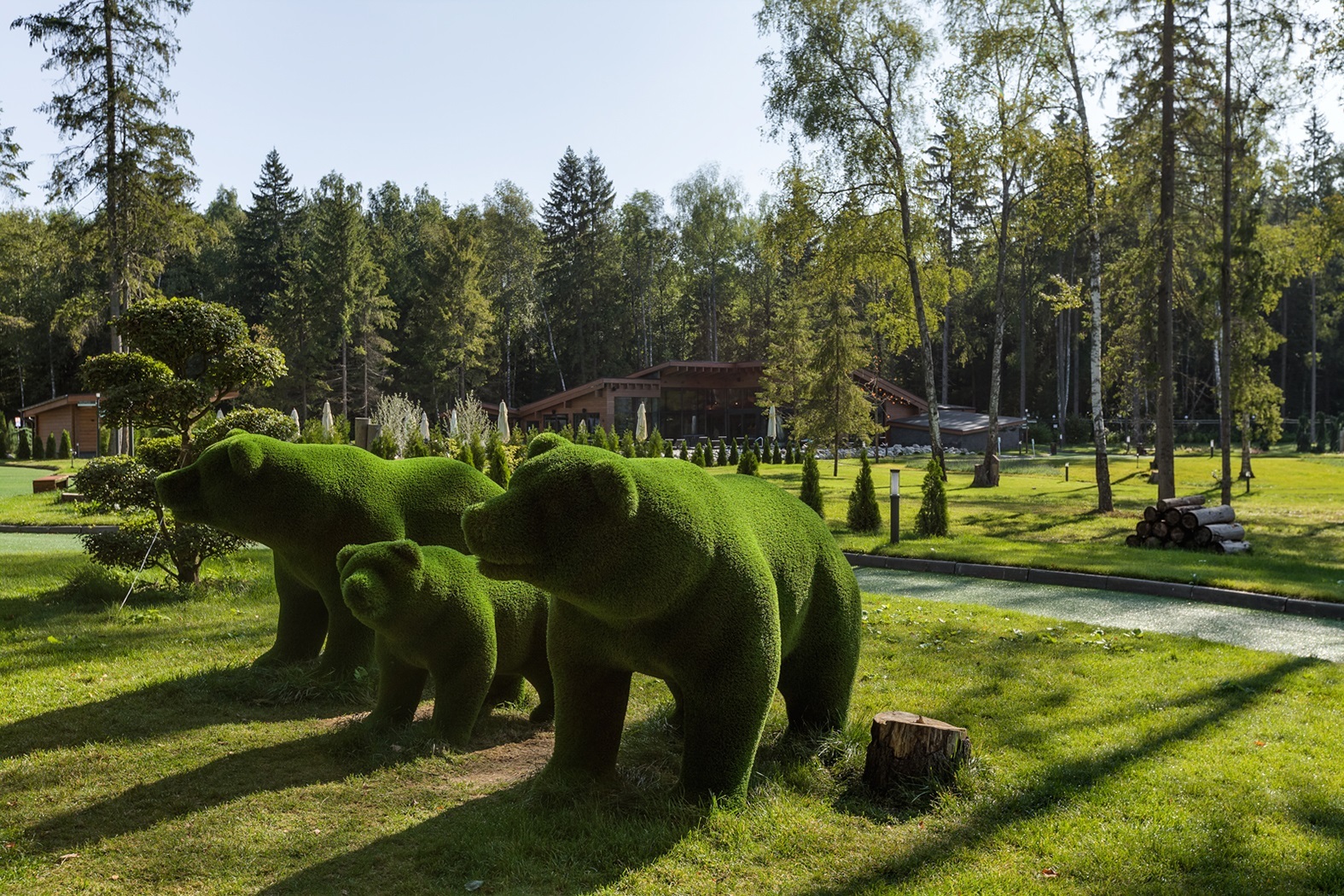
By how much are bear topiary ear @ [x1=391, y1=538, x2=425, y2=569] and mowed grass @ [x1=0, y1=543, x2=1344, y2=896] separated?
3.56 ft

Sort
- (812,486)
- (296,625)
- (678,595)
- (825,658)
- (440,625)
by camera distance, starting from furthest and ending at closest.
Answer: (812,486)
(296,625)
(440,625)
(825,658)
(678,595)

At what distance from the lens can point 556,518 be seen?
365cm

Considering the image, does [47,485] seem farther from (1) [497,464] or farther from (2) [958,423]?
(2) [958,423]

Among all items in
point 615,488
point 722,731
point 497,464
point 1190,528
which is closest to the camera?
point 615,488

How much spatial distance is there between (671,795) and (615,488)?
169 cm

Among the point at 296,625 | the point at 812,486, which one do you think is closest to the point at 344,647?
the point at 296,625

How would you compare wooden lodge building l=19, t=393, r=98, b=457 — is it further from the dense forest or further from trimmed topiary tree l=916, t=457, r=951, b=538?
trimmed topiary tree l=916, t=457, r=951, b=538

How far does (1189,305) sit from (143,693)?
18.8m

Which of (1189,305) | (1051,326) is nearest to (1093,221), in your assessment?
(1189,305)

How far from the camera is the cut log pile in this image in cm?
1328

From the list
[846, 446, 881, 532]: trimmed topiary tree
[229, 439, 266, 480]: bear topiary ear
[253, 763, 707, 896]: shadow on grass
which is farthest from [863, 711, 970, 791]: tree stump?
[846, 446, 881, 532]: trimmed topiary tree

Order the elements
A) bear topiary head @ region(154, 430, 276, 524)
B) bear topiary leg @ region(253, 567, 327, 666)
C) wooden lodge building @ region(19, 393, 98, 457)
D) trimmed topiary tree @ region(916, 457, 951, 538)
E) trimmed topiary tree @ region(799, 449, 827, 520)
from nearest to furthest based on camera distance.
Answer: bear topiary head @ region(154, 430, 276, 524), bear topiary leg @ region(253, 567, 327, 666), trimmed topiary tree @ region(916, 457, 951, 538), trimmed topiary tree @ region(799, 449, 827, 520), wooden lodge building @ region(19, 393, 98, 457)

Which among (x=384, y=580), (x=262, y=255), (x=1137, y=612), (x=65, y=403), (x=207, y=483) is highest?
(x=262, y=255)

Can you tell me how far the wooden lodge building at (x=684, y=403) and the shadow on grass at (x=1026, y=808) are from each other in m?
37.5
